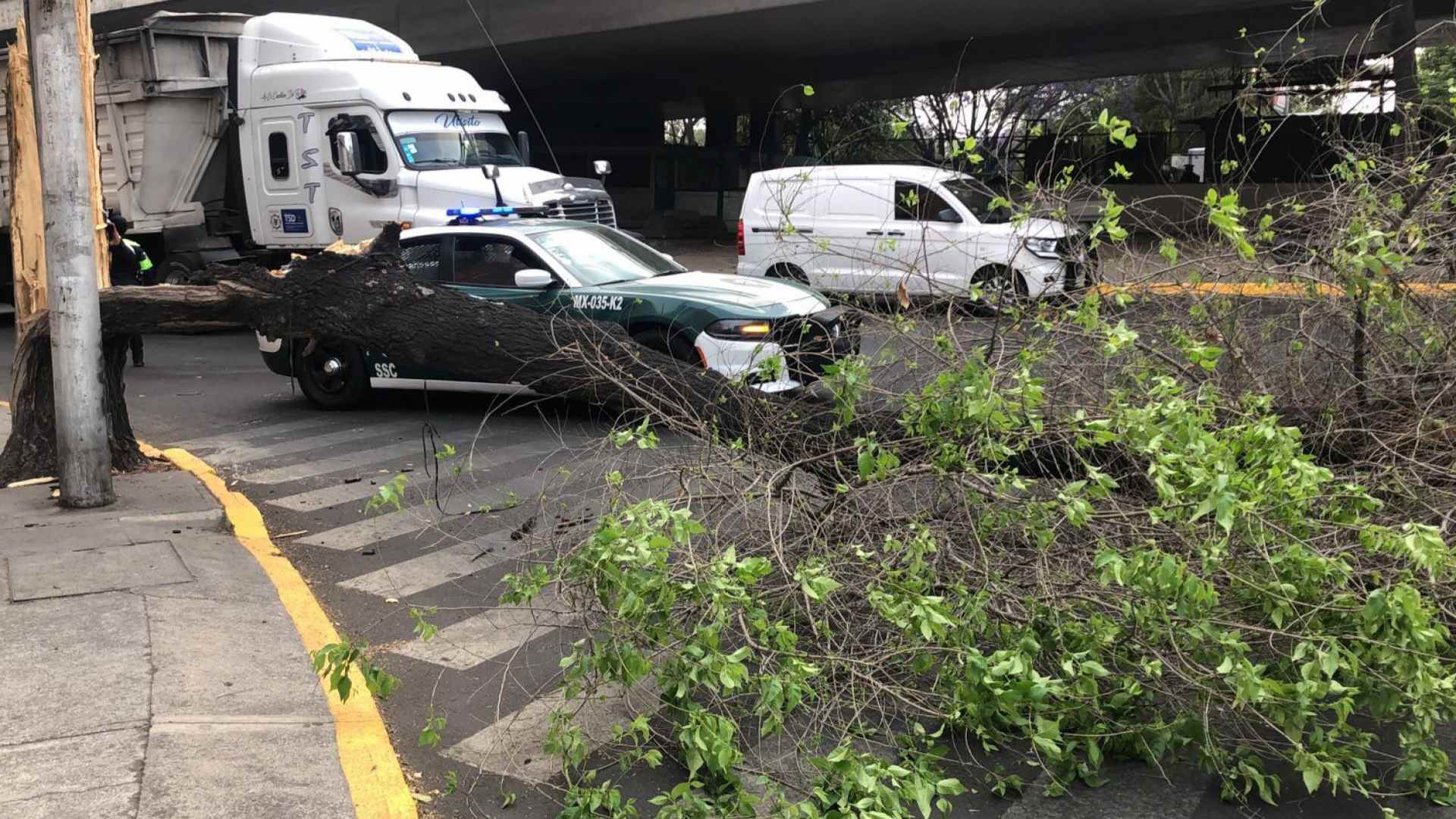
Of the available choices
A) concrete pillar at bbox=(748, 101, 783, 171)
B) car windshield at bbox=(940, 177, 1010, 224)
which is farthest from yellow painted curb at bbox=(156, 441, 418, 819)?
concrete pillar at bbox=(748, 101, 783, 171)

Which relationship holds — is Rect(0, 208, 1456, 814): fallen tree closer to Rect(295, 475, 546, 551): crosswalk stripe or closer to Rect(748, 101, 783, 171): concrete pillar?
Rect(295, 475, 546, 551): crosswalk stripe

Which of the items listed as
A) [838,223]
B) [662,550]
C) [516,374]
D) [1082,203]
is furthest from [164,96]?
[662,550]

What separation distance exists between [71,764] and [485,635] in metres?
1.94

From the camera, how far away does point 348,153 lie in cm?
1429

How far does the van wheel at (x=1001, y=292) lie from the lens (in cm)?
513

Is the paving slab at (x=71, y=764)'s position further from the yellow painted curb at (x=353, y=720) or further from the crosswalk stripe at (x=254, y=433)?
the crosswalk stripe at (x=254, y=433)

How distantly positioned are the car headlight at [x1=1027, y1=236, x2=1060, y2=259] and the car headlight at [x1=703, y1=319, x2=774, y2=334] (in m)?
3.26

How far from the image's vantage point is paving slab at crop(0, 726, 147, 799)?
357 centimetres

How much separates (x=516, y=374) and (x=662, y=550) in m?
2.97

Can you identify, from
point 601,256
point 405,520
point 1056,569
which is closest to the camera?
point 1056,569

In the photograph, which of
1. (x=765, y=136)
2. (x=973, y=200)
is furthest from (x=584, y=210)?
(x=765, y=136)

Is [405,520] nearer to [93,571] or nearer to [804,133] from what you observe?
[93,571]

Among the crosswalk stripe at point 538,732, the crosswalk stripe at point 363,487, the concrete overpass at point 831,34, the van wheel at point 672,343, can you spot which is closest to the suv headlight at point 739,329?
the van wheel at point 672,343

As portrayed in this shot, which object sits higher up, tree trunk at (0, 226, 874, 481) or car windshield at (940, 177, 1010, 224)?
car windshield at (940, 177, 1010, 224)
